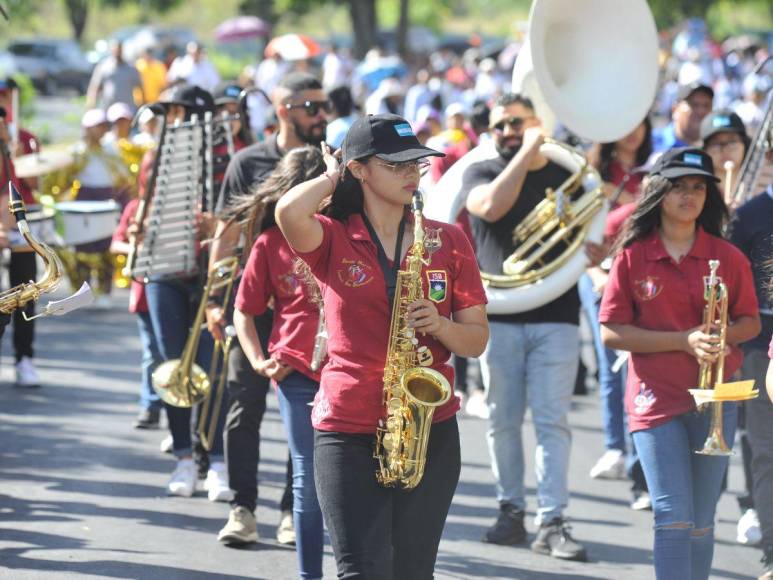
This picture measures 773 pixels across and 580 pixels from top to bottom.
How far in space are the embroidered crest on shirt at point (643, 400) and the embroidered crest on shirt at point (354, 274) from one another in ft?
4.88

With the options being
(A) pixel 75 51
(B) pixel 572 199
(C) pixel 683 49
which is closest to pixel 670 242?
(B) pixel 572 199

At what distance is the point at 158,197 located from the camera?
26.1 ft

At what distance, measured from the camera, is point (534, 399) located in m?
7.20

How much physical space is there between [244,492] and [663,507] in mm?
2266

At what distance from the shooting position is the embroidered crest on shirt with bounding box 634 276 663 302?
19.0 ft

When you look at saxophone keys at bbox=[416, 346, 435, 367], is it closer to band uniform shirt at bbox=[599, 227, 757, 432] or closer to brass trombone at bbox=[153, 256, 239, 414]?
band uniform shirt at bbox=[599, 227, 757, 432]

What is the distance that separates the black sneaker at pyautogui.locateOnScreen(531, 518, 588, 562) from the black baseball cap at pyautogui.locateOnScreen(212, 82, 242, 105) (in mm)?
3241

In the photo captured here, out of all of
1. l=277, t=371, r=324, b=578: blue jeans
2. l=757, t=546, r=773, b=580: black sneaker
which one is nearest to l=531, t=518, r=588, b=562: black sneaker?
l=757, t=546, r=773, b=580: black sneaker

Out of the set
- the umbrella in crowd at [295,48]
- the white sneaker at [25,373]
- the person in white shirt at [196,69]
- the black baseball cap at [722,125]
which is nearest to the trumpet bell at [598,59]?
the black baseball cap at [722,125]

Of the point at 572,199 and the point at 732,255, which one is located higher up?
the point at 572,199

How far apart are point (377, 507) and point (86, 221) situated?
842 cm

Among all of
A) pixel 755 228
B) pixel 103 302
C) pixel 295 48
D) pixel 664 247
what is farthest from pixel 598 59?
pixel 295 48

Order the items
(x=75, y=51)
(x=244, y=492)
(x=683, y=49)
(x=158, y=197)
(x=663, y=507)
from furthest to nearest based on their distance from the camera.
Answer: (x=75, y=51)
(x=683, y=49)
(x=158, y=197)
(x=244, y=492)
(x=663, y=507)

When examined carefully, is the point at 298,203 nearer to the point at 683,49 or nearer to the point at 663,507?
the point at 663,507
